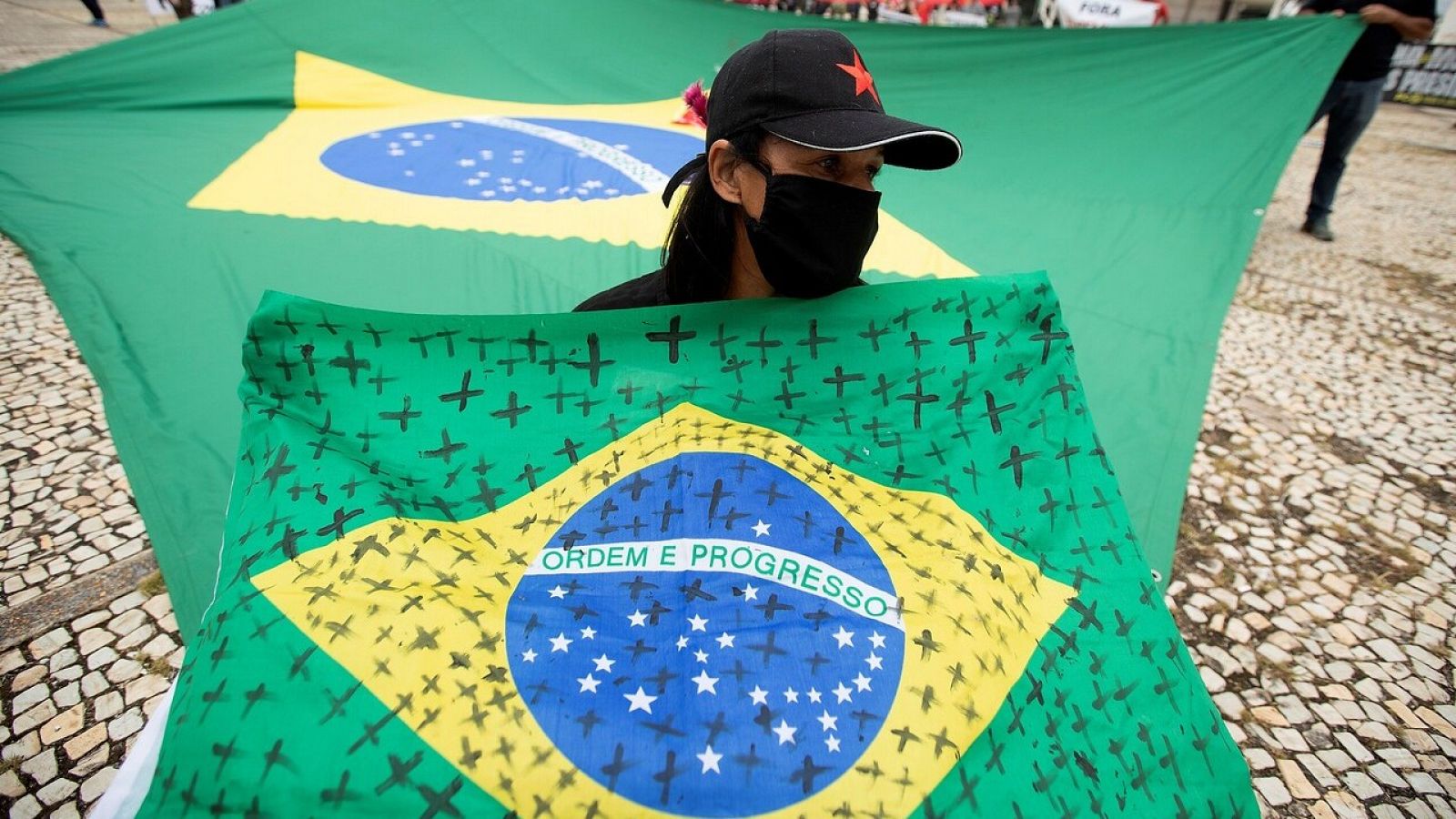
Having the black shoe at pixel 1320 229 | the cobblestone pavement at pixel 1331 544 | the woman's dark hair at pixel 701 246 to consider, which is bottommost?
the cobblestone pavement at pixel 1331 544

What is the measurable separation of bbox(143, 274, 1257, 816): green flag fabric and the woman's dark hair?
0.52ft

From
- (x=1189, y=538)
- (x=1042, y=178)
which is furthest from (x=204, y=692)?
(x=1042, y=178)

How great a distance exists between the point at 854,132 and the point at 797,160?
138 mm

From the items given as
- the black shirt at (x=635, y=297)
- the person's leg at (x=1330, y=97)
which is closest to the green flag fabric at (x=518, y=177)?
the black shirt at (x=635, y=297)

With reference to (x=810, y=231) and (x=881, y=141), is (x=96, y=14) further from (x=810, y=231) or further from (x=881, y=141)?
(x=881, y=141)

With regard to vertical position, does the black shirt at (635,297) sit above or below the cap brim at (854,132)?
below

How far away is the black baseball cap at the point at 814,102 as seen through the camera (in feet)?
3.81

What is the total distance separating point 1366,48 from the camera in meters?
4.48

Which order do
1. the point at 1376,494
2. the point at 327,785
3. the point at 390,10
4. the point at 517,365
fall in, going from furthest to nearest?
the point at 390,10, the point at 1376,494, the point at 517,365, the point at 327,785

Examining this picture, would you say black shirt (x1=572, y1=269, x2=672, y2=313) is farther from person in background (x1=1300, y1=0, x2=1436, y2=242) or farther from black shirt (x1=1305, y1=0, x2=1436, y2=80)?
black shirt (x1=1305, y1=0, x2=1436, y2=80)

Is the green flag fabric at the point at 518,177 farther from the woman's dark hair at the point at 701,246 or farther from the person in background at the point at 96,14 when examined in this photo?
the person in background at the point at 96,14

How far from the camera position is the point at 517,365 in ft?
4.29

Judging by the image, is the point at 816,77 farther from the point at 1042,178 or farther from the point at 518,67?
the point at 518,67

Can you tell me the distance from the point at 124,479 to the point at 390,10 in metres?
3.66
